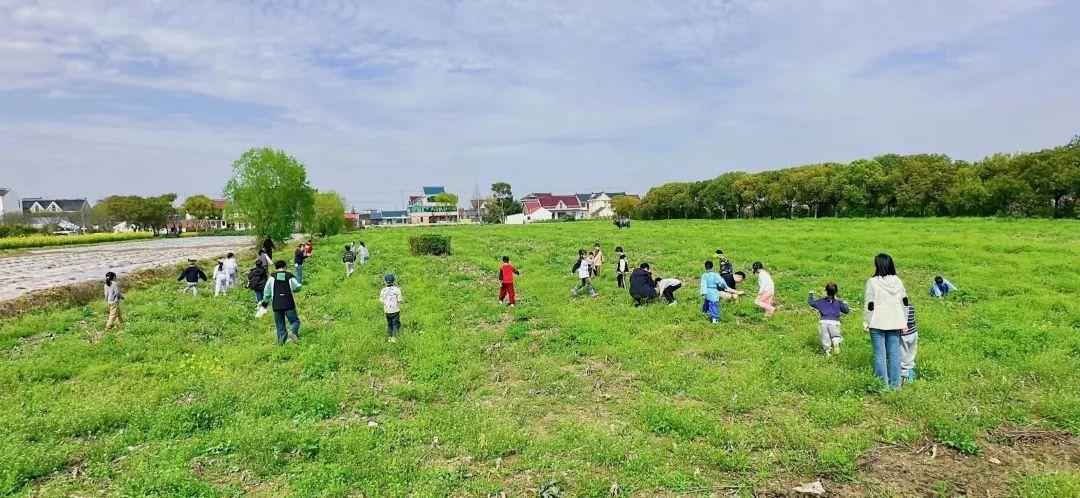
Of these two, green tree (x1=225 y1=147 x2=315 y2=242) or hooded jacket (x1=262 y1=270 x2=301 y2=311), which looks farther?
green tree (x1=225 y1=147 x2=315 y2=242)

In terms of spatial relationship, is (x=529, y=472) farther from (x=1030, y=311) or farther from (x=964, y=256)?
(x=964, y=256)

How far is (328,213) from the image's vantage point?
224ft

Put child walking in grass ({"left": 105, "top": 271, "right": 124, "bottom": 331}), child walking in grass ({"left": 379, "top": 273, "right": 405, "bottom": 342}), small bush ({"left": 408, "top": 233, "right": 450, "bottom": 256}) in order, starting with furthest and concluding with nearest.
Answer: small bush ({"left": 408, "top": 233, "right": 450, "bottom": 256})
child walking in grass ({"left": 105, "top": 271, "right": 124, "bottom": 331})
child walking in grass ({"left": 379, "top": 273, "right": 405, "bottom": 342})

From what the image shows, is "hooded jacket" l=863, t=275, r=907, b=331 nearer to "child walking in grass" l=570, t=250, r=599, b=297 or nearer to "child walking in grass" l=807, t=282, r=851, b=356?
"child walking in grass" l=807, t=282, r=851, b=356

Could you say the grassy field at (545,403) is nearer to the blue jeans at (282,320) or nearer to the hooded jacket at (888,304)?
the blue jeans at (282,320)

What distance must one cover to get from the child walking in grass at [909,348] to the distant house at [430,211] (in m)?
128

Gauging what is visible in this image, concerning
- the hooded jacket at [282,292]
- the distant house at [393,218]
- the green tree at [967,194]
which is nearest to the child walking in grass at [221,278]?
the hooded jacket at [282,292]

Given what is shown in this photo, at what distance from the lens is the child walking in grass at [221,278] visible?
19500 millimetres

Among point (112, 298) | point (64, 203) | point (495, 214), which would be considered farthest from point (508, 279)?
point (64, 203)

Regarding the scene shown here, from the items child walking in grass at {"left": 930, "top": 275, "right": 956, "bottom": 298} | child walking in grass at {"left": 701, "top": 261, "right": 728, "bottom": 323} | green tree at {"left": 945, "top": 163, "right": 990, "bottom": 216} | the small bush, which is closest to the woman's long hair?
child walking in grass at {"left": 701, "top": 261, "right": 728, "bottom": 323}

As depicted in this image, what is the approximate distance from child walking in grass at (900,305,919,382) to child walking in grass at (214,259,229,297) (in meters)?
20.9

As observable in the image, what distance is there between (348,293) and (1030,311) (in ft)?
65.2

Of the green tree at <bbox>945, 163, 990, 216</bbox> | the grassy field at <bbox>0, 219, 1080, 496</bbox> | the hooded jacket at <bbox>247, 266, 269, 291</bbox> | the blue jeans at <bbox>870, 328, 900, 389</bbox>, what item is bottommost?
the grassy field at <bbox>0, 219, 1080, 496</bbox>

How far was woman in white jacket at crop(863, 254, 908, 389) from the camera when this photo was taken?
26.4 ft
